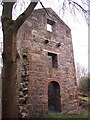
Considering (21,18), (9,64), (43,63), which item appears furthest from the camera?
(43,63)

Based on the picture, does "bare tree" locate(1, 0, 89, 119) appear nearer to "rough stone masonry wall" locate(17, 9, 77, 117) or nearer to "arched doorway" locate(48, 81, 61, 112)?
"rough stone masonry wall" locate(17, 9, 77, 117)

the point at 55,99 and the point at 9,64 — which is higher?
the point at 9,64

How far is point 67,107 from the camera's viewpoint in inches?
607

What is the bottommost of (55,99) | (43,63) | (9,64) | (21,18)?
(55,99)

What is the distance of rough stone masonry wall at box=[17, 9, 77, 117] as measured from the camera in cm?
1318

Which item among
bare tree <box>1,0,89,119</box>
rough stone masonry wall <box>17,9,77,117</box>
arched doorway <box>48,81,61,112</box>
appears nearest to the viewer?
bare tree <box>1,0,89,119</box>

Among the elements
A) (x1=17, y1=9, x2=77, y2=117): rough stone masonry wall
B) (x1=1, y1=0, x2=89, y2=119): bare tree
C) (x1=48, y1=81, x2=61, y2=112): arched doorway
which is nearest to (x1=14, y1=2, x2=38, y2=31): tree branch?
(x1=1, y1=0, x2=89, y2=119): bare tree

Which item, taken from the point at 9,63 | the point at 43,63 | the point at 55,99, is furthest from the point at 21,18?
the point at 55,99

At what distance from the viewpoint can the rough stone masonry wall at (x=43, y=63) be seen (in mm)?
13184

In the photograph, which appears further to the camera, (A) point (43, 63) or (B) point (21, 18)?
(A) point (43, 63)

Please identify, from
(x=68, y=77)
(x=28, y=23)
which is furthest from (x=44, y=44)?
(x=68, y=77)

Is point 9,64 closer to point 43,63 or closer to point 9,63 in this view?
point 9,63

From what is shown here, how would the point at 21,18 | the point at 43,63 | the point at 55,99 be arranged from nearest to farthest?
the point at 21,18
the point at 43,63
the point at 55,99

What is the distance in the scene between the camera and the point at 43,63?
1431 centimetres
